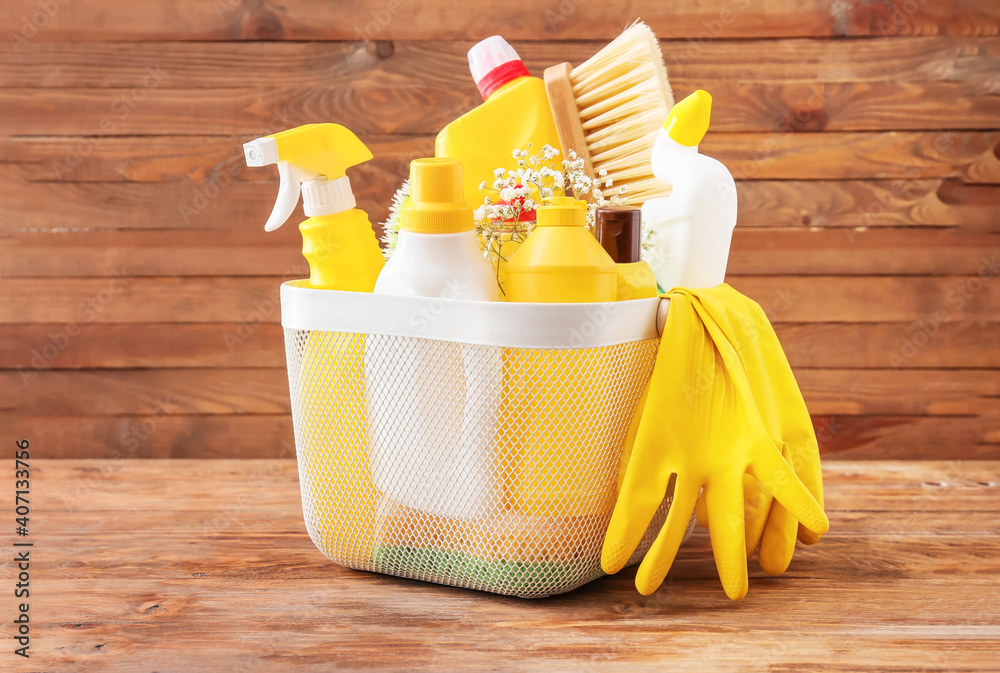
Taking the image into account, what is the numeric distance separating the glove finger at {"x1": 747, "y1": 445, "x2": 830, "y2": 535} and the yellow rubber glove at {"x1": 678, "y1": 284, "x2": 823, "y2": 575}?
0.03 m

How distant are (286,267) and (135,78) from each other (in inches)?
11.8

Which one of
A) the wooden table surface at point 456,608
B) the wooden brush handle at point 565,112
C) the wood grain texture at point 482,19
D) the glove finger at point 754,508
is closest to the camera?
the wooden table surface at point 456,608

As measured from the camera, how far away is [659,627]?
1.94ft

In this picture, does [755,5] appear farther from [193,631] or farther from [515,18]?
[193,631]

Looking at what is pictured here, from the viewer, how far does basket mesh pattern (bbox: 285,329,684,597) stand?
585mm

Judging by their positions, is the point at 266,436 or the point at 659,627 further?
the point at 266,436

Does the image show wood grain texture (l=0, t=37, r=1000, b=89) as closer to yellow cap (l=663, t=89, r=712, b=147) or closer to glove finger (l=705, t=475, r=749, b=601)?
yellow cap (l=663, t=89, r=712, b=147)

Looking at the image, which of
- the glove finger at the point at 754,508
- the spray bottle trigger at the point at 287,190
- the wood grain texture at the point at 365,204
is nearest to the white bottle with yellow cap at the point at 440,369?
the spray bottle trigger at the point at 287,190

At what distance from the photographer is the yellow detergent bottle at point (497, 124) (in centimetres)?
74

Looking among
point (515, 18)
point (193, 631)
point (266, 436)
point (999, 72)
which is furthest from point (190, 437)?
point (999, 72)

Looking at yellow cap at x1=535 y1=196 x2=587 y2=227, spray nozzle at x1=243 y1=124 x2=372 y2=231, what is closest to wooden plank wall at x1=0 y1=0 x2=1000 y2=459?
spray nozzle at x1=243 y1=124 x2=372 y2=231

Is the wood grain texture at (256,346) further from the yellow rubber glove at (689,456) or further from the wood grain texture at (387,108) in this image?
the yellow rubber glove at (689,456)

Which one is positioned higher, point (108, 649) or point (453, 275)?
point (453, 275)

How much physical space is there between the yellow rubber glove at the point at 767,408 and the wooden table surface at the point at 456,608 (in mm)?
42
